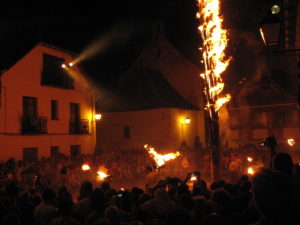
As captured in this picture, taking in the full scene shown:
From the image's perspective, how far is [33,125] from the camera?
70.0 ft

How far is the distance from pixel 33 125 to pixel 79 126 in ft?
14.9

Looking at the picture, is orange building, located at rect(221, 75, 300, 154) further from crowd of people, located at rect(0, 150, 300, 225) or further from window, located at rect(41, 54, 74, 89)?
crowd of people, located at rect(0, 150, 300, 225)

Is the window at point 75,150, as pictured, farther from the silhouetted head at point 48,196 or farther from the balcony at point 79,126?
the silhouetted head at point 48,196

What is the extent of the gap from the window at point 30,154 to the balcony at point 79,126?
3643 millimetres

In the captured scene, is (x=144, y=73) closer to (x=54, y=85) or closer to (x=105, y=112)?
(x=105, y=112)

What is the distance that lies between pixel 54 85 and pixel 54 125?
272 centimetres

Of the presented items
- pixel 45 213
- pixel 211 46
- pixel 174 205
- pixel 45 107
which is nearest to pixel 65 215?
pixel 45 213

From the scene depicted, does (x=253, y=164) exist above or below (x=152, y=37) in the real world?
below

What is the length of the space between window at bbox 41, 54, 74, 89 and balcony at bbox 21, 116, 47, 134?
8.16 feet

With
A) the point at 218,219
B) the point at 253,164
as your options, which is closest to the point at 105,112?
the point at 253,164

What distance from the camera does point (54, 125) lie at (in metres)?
23.3

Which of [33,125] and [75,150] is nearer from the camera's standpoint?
[33,125]

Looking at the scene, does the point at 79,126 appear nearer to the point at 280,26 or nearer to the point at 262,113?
the point at 262,113

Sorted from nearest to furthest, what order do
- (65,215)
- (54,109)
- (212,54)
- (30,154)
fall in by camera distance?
(65,215) → (212,54) → (30,154) → (54,109)
